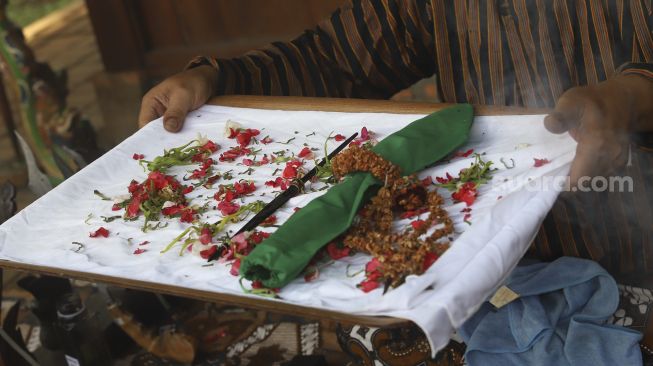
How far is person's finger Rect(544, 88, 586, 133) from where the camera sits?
1298mm

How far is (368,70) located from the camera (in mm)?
2164

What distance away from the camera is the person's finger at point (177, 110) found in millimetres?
1788

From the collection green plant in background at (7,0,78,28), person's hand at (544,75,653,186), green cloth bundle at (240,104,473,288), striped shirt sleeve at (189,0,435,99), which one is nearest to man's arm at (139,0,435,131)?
striped shirt sleeve at (189,0,435,99)

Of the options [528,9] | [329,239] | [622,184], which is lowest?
[622,184]

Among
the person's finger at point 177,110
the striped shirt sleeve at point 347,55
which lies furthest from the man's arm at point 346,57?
the person's finger at point 177,110

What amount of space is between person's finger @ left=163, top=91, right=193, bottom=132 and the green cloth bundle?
56cm

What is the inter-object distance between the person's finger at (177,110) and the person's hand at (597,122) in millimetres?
867

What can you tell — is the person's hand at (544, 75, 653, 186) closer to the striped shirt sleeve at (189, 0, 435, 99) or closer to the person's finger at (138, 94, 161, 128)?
the striped shirt sleeve at (189, 0, 435, 99)

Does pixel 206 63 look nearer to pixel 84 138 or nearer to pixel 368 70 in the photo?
pixel 368 70

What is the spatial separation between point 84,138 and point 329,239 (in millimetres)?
2275

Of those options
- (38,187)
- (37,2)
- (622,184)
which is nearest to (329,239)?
(622,184)

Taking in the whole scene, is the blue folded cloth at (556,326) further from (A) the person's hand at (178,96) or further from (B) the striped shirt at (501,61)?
(A) the person's hand at (178,96)

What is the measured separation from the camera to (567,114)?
4.28 feet

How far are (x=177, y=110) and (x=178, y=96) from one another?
40 millimetres
